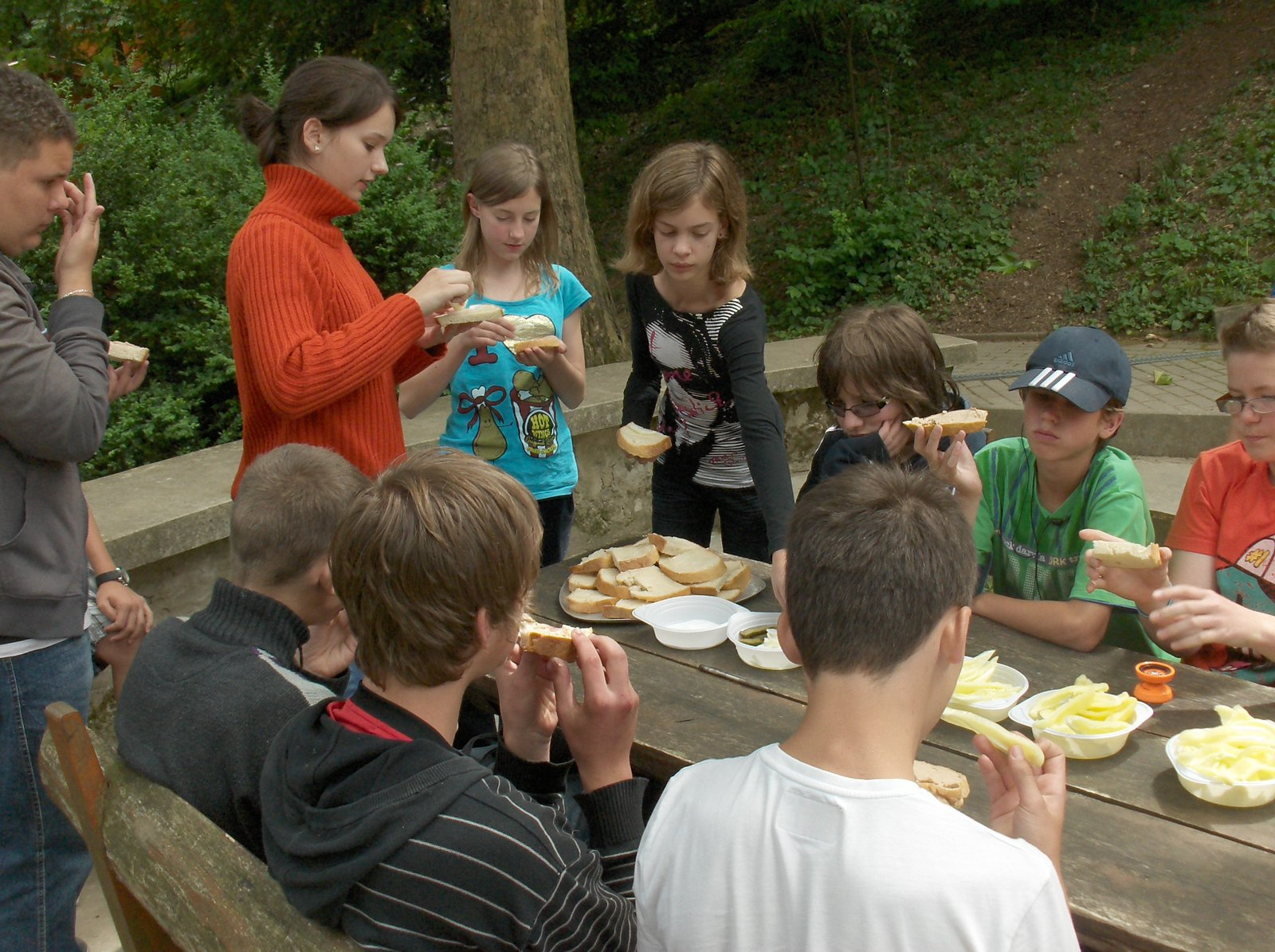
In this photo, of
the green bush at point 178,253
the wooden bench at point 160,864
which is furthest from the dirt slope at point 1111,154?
the wooden bench at point 160,864

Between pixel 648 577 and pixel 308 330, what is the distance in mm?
1027

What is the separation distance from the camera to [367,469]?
2840 millimetres

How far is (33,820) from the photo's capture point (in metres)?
2.33

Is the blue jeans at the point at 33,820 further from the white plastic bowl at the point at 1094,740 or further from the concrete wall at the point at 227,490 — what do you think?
the white plastic bowl at the point at 1094,740

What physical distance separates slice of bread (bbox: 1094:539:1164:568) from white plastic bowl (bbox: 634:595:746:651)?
0.80m

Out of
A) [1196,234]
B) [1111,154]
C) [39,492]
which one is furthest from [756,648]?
[1111,154]

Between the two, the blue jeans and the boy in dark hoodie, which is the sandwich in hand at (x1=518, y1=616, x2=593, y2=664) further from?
the blue jeans

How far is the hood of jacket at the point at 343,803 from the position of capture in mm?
1366

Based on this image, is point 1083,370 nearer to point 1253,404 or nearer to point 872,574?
point 1253,404

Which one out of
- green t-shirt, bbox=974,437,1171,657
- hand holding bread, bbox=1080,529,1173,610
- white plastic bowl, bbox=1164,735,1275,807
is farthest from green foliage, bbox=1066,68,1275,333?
white plastic bowl, bbox=1164,735,1275,807

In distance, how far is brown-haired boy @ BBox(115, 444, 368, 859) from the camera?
1.80 m

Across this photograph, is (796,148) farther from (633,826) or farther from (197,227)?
(633,826)

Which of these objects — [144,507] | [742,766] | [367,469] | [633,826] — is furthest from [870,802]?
[144,507]

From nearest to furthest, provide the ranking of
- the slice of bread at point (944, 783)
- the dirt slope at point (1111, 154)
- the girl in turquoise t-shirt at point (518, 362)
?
the slice of bread at point (944, 783) → the girl in turquoise t-shirt at point (518, 362) → the dirt slope at point (1111, 154)
